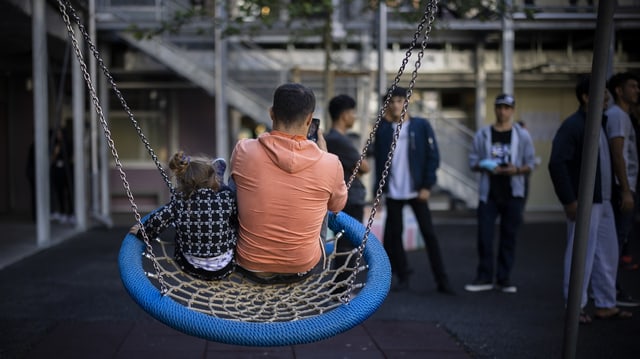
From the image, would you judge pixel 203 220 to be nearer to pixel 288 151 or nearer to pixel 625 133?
pixel 288 151

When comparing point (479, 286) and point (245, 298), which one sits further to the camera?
point (479, 286)

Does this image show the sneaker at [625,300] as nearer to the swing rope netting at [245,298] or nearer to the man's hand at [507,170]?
the man's hand at [507,170]

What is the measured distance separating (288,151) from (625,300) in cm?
456

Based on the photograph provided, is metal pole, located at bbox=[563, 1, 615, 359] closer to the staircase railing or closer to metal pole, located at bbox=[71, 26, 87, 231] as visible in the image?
metal pole, located at bbox=[71, 26, 87, 231]

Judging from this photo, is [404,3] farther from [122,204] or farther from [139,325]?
[122,204]

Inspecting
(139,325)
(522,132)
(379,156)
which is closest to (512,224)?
(522,132)

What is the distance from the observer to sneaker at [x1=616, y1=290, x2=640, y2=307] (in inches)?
267

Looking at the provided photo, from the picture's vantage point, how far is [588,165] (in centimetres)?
388

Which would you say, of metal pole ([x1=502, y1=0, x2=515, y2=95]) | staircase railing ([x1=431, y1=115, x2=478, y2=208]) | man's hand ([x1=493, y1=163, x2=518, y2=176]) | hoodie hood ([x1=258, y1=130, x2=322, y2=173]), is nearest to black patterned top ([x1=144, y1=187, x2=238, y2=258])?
hoodie hood ([x1=258, y1=130, x2=322, y2=173])

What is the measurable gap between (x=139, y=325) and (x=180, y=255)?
2.23 m

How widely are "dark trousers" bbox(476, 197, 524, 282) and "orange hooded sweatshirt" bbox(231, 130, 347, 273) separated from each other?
151 inches

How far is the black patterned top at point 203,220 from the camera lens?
3818 millimetres

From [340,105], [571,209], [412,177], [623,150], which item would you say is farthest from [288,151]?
[412,177]

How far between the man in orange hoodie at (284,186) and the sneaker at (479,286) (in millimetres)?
4019
